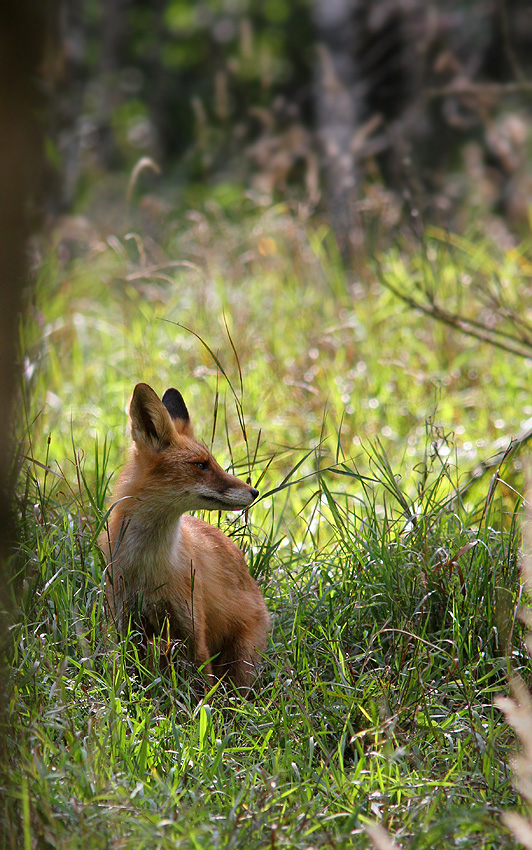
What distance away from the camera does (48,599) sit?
3.31m

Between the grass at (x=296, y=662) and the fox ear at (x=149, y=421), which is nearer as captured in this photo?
the grass at (x=296, y=662)

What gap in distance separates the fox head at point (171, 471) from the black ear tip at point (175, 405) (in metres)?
0.20

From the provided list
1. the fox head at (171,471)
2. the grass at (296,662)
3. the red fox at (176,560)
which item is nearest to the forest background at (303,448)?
the grass at (296,662)

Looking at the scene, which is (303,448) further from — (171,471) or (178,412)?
(171,471)

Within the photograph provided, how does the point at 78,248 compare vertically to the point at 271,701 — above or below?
above

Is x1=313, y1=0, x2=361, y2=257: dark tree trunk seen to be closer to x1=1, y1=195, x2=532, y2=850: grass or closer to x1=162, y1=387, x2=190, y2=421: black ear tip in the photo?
x1=1, y1=195, x2=532, y2=850: grass

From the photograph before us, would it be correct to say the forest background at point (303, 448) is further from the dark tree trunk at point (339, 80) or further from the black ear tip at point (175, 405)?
the black ear tip at point (175, 405)

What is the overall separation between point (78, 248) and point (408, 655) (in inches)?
247

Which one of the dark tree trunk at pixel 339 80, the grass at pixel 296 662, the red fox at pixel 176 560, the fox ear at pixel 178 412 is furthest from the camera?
the dark tree trunk at pixel 339 80

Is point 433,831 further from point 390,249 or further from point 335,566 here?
point 390,249

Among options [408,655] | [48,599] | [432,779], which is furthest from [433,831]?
[48,599]

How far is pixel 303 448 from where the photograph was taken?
418 centimetres

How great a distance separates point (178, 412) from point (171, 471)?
401mm

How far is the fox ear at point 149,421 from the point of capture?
3564 mm
